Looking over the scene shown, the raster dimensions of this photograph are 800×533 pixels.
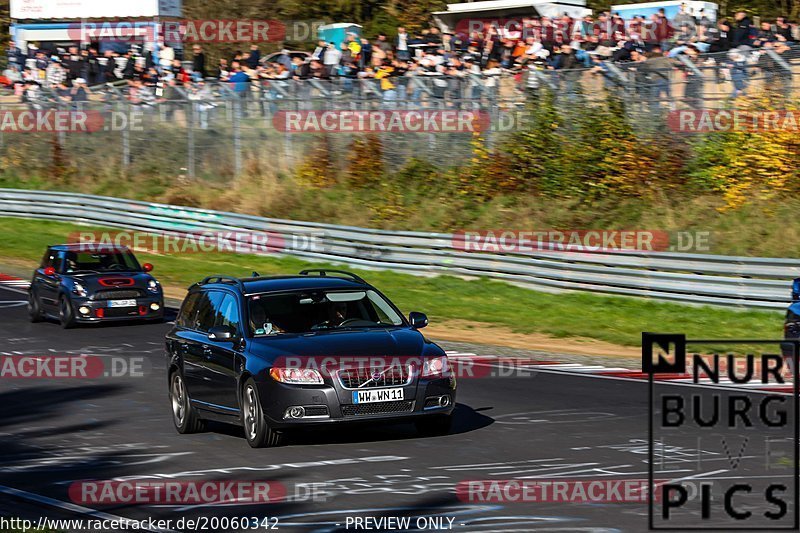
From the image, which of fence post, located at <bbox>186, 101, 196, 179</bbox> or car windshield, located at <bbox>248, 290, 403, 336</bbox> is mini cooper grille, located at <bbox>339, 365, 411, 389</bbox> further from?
fence post, located at <bbox>186, 101, 196, 179</bbox>

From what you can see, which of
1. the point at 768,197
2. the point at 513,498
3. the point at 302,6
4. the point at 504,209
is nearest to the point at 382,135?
the point at 504,209

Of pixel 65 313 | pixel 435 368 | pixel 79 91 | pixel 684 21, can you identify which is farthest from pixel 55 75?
pixel 435 368

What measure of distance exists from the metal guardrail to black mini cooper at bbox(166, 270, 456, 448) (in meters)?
10.9

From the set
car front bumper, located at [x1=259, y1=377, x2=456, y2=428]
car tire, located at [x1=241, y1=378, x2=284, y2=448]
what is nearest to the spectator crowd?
car front bumper, located at [x1=259, y1=377, x2=456, y2=428]

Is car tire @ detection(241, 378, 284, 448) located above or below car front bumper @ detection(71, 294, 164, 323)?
above

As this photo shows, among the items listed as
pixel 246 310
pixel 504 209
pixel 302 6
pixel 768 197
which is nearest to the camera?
pixel 246 310

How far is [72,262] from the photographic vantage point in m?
23.4

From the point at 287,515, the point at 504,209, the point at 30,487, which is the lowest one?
the point at 504,209

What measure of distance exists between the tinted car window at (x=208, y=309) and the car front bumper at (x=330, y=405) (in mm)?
1726

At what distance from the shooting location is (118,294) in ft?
73.7

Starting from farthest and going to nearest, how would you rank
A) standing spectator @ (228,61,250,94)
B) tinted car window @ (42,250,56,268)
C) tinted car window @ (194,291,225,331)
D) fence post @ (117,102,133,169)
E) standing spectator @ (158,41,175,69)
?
fence post @ (117,102,133,169)
standing spectator @ (158,41,175,69)
standing spectator @ (228,61,250,94)
tinted car window @ (42,250,56,268)
tinted car window @ (194,291,225,331)

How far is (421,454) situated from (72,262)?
14028 mm

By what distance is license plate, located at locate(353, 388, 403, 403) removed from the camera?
1105cm

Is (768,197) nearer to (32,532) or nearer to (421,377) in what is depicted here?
(421,377)
